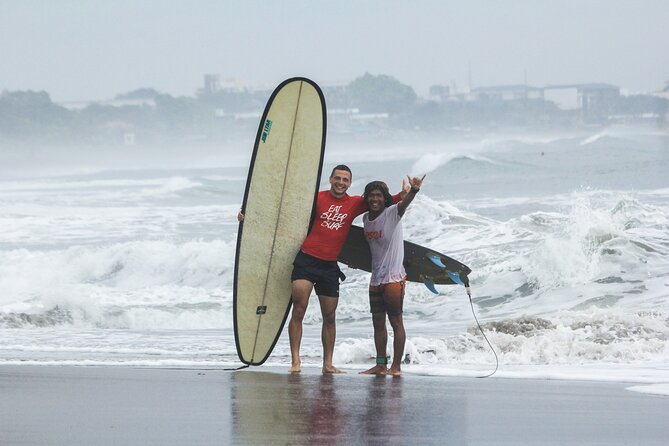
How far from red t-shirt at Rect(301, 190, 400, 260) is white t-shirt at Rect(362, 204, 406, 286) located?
3.6 inches

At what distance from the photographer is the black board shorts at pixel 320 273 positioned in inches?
231

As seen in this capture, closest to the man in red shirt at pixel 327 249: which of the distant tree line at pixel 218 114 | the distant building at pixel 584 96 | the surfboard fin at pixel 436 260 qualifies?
the surfboard fin at pixel 436 260

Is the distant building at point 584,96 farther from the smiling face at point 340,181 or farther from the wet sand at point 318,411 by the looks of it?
the wet sand at point 318,411

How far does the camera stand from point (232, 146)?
2016 inches

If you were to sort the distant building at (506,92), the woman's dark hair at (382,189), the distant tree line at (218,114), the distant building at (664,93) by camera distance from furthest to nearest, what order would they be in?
1. the distant building at (506,92)
2. the distant tree line at (218,114)
3. the distant building at (664,93)
4. the woman's dark hair at (382,189)

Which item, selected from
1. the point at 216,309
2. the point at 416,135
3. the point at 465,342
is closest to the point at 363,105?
the point at 416,135

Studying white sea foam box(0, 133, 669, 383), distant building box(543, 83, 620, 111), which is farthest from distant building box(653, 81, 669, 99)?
white sea foam box(0, 133, 669, 383)

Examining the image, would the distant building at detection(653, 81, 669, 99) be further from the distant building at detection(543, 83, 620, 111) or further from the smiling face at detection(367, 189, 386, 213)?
the smiling face at detection(367, 189, 386, 213)

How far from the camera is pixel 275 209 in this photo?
6246 mm

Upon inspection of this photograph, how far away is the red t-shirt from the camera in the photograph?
5809mm

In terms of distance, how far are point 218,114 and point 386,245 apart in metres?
48.2

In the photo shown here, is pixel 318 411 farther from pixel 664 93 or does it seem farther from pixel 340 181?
pixel 664 93

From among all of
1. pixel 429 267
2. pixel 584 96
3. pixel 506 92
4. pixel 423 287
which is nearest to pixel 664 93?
pixel 584 96

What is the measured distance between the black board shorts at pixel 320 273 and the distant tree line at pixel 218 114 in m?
44.0
